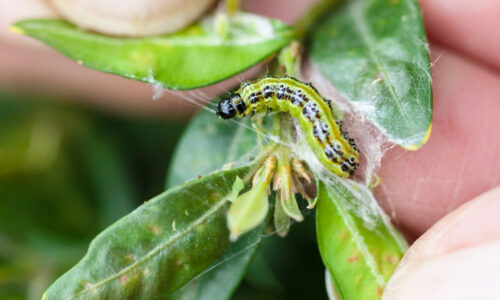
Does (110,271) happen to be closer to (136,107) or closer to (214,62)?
(214,62)

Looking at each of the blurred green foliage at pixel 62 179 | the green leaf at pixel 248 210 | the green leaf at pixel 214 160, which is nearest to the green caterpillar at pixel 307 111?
the green leaf at pixel 214 160

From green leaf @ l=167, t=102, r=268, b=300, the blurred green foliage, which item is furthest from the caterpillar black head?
the blurred green foliage

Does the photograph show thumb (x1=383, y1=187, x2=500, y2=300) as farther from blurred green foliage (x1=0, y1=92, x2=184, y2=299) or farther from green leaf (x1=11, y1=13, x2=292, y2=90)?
blurred green foliage (x1=0, y1=92, x2=184, y2=299)

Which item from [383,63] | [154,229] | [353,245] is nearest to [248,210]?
[154,229]

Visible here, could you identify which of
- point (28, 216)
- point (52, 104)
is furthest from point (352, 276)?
point (52, 104)

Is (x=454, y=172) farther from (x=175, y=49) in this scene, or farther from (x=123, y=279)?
(x=123, y=279)
